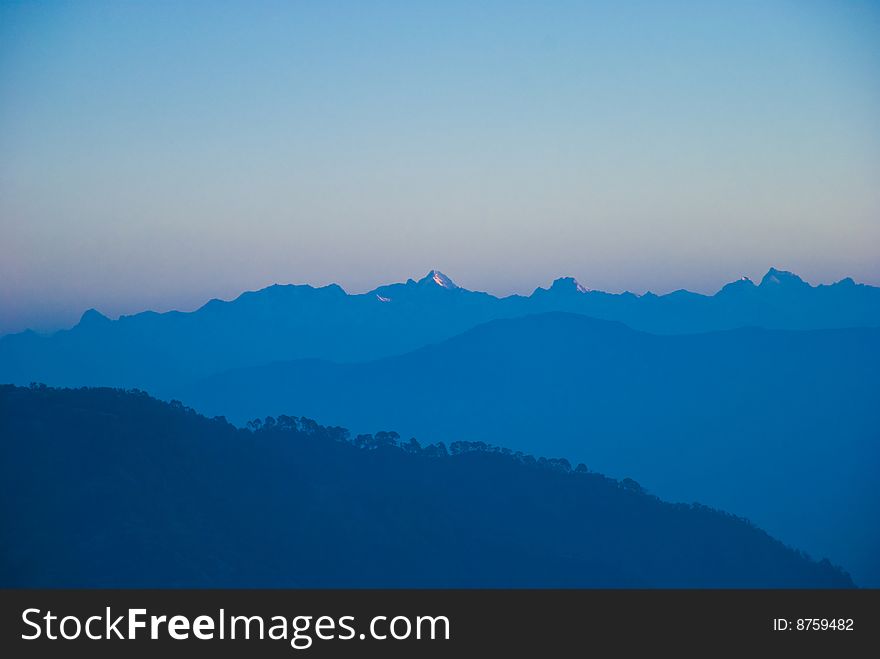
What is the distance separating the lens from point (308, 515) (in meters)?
102

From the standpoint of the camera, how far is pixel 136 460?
9562 centimetres

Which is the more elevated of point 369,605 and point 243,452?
point 243,452

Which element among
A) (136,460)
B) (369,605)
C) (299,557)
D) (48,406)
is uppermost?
(48,406)

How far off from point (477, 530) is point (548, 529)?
9.74 metres

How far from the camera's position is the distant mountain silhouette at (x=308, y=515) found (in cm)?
8505

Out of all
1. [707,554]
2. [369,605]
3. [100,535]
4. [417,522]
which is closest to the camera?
[369,605]

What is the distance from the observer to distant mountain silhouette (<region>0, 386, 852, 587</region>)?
85.0 metres

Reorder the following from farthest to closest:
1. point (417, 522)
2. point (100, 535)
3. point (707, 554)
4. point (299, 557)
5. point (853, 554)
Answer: point (853, 554)
point (707, 554)
point (417, 522)
point (299, 557)
point (100, 535)

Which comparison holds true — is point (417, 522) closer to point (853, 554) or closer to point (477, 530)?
point (477, 530)

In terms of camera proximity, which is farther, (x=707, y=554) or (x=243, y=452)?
(x=707, y=554)

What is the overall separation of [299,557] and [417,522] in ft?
51.7

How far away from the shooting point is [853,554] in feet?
639

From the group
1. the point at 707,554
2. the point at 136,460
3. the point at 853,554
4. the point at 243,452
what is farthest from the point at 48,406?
the point at 853,554

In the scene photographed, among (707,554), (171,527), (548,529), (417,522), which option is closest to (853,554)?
(707,554)
